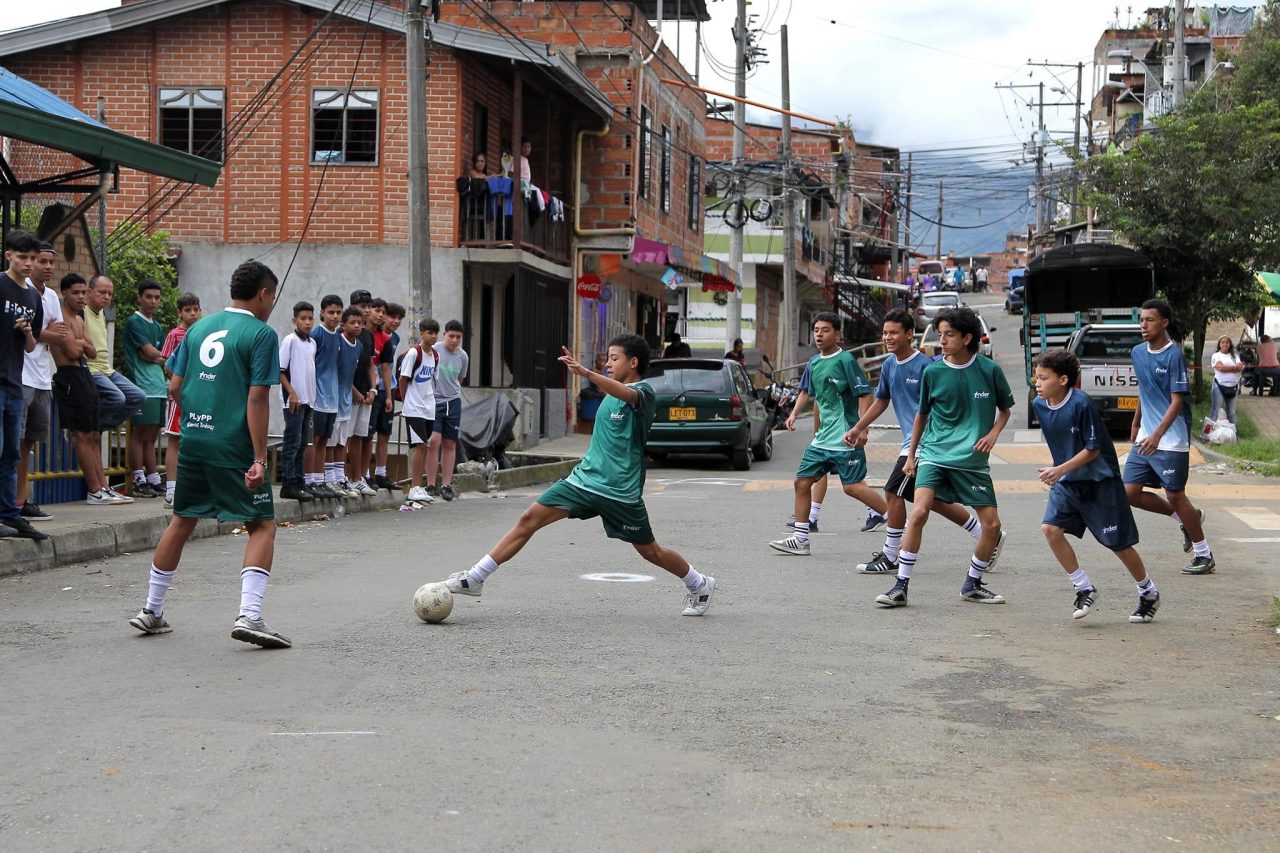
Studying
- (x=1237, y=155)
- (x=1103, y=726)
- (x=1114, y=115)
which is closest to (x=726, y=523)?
(x=1103, y=726)

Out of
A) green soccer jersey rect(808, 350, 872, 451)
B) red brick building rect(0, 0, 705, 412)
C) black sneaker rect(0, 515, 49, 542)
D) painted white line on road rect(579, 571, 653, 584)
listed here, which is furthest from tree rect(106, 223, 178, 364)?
painted white line on road rect(579, 571, 653, 584)

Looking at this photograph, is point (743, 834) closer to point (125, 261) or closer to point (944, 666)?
point (944, 666)

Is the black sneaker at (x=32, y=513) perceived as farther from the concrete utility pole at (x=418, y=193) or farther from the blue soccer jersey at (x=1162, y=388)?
the blue soccer jersey at (x=1162, y=388)

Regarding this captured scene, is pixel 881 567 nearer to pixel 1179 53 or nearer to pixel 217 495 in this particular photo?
pixel 217 495

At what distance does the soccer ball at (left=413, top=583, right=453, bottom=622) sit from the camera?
796 centimetres

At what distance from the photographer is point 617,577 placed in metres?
10.2

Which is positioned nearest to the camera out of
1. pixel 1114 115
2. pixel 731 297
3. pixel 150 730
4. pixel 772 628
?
Result: pixel 150 730

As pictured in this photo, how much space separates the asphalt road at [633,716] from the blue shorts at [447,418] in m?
4.98

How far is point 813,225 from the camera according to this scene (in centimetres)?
6128

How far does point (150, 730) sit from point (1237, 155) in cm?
2908

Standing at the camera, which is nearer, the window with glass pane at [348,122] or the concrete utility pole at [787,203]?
the window with glass pane at [348,122]

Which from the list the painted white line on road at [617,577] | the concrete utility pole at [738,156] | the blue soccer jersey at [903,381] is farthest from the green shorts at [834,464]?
the concrete utility pole at [738,156]

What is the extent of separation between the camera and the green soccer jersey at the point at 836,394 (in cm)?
1172

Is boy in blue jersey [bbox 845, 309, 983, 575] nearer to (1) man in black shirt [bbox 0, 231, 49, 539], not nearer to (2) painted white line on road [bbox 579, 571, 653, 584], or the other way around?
(2) painted white line on road [bbox 579, 571, 653, 584]
